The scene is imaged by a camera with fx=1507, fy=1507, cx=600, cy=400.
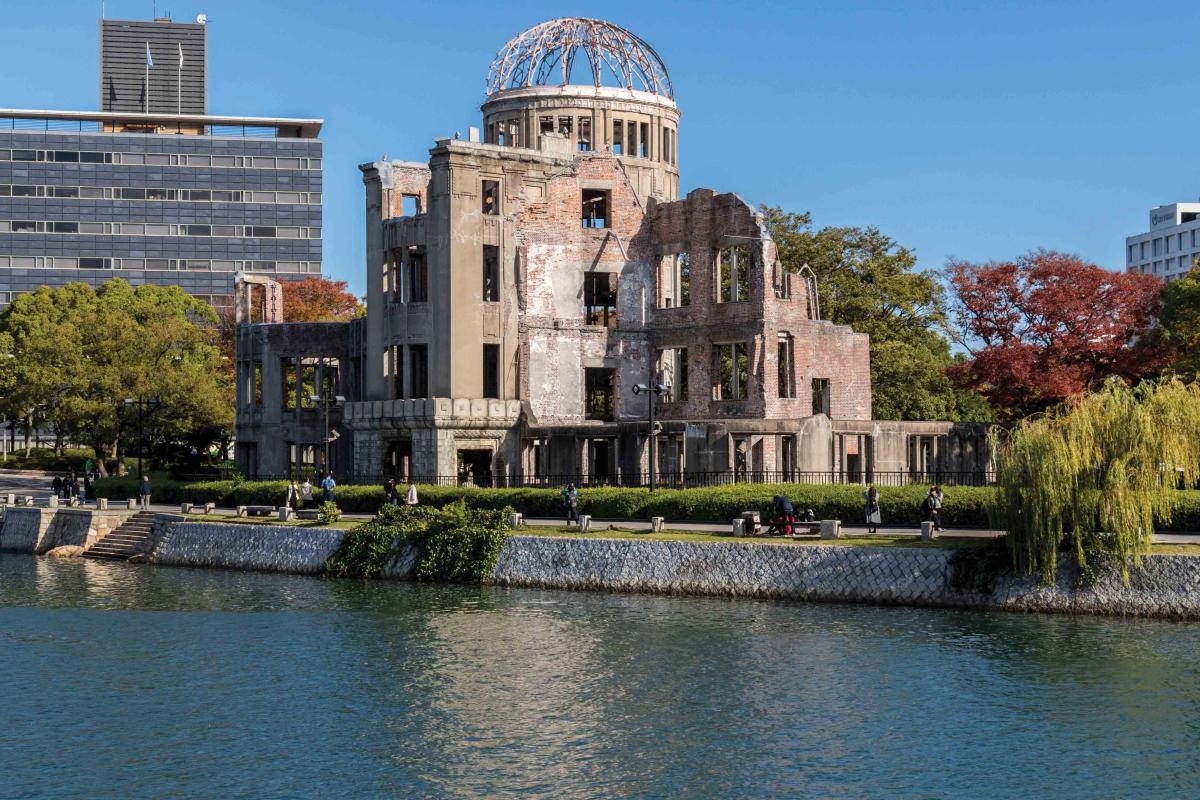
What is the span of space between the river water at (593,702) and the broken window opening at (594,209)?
27405mm

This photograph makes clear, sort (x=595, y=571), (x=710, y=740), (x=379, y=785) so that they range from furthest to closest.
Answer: (x=595, y=571) < (x=710, y=740) < (x=379, y=785)

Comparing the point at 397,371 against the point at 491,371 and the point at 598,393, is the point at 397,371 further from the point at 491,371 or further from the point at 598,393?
the point at 598,393

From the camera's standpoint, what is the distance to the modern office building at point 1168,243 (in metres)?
158

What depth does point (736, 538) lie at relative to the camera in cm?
4141

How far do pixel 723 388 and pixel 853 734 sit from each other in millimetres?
41476

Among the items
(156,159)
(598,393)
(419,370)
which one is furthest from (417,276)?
(156,159)

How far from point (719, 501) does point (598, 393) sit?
2278 cm

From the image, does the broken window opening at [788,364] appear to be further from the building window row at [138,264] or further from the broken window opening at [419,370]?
the building window row at [138,264]

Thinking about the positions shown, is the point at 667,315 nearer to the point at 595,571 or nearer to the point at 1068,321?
the point at 1068,321

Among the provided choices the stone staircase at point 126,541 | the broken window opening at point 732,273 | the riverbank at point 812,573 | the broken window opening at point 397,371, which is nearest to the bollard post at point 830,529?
the riverbank at point 812,573

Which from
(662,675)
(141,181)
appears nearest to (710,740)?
(662,675)

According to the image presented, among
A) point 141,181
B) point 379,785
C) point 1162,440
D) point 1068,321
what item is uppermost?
point 141,181

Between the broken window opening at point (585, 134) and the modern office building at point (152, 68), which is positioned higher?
the modern office building at point (152, 68)

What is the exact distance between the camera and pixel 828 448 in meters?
54.6
